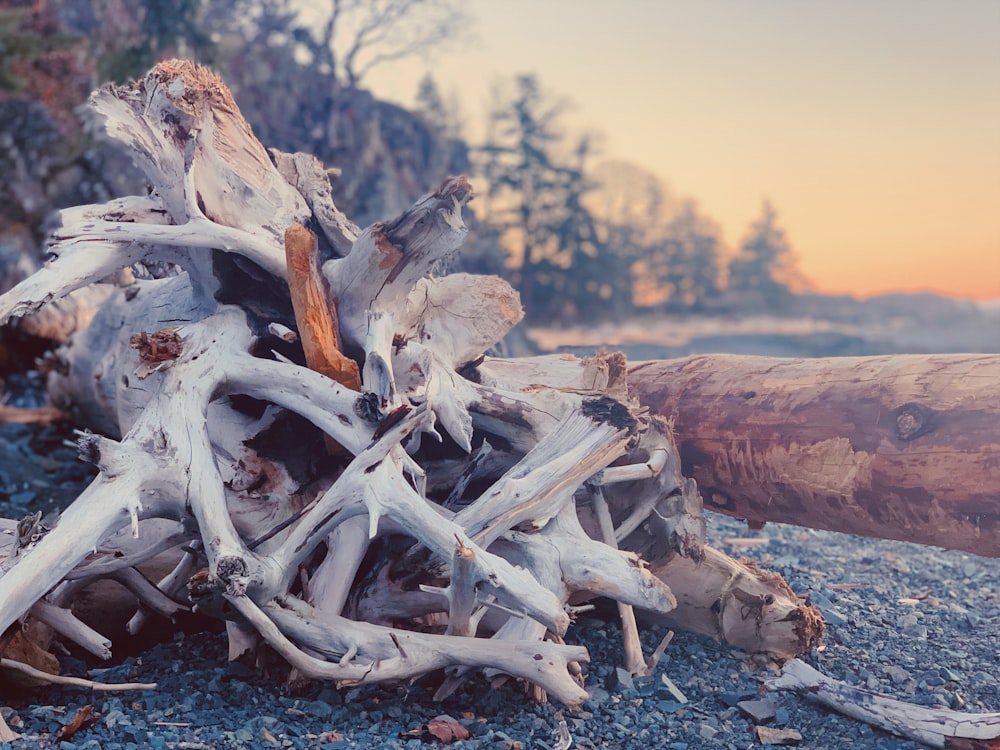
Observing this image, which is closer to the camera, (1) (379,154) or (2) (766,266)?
(1) (379,154)

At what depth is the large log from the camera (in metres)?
3.70

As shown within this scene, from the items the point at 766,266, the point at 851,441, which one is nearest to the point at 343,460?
the point at 851,441

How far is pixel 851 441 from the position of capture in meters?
3.99

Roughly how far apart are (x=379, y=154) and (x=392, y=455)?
23.0m

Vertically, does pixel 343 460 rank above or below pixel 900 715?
above

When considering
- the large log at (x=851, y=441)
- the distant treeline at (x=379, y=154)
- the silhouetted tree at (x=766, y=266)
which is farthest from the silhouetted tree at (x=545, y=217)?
the large log at (x=851, y=441)

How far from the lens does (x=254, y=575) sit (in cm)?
290

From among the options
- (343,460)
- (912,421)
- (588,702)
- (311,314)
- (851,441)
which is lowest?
(588,702)

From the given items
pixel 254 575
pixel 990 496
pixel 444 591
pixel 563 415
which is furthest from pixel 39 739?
→ pixel 990 496

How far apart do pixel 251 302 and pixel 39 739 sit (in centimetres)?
198

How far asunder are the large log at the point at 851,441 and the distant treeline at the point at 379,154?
21.6 feet

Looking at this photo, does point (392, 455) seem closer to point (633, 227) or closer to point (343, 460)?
point (343, 460)

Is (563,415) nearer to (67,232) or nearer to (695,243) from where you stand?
(67,232)

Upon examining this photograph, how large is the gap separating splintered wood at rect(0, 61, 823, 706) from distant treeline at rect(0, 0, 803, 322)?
Answer: 6.70 m
